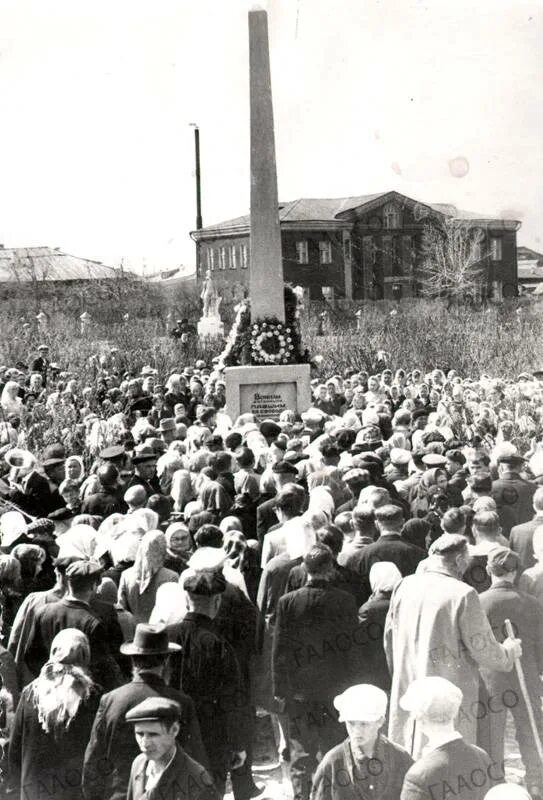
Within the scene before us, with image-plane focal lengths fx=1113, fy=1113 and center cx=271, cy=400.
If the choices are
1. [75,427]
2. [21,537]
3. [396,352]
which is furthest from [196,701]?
[396,352]

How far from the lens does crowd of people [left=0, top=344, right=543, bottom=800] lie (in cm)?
423

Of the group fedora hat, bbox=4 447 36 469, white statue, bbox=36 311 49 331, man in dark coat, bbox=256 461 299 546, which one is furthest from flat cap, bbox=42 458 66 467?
white statue, bbox=36 311 49 331

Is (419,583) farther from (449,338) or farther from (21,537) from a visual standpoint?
(449,338)

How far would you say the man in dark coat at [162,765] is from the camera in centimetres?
412

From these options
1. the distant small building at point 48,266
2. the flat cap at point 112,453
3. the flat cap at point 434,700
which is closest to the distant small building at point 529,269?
the distant small building at point 48,266

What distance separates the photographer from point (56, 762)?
15.5 feet

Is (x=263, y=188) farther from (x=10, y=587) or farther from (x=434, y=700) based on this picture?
(x=434, y=700)

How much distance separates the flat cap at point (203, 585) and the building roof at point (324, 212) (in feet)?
147

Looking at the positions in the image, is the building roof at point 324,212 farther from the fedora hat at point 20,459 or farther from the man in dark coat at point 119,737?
the man in dark coat at point 119,737

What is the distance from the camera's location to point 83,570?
5.57m

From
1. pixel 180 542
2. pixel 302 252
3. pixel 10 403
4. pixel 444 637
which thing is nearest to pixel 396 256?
pixel 302 252

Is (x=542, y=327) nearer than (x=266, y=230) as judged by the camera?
No

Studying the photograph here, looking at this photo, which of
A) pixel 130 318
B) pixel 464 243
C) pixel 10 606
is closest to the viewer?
pixel 10 606

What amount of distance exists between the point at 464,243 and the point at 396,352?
76.4 ft
